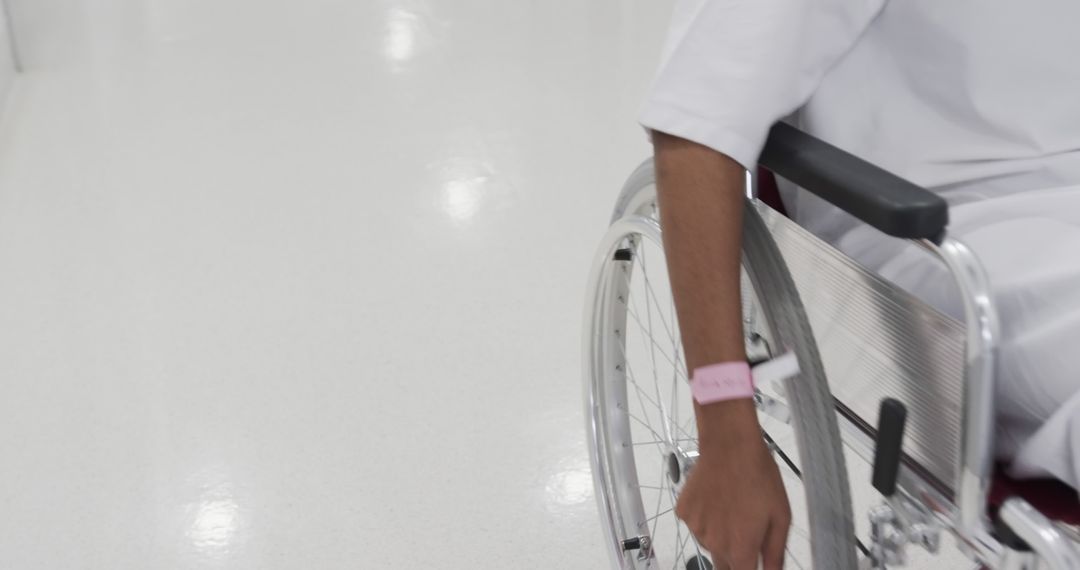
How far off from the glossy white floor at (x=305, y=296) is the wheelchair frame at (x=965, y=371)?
2.74 feet

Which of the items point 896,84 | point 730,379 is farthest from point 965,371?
point 896,84

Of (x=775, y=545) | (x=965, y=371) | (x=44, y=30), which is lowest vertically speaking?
(x=44, y=30)

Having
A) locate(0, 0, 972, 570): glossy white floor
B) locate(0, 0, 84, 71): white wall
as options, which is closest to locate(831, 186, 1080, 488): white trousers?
locate(0, 0, 972, 570): glossy white floor

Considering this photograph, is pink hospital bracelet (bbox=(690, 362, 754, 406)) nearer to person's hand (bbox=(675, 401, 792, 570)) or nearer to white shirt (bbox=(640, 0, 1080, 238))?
person's hand (bbox=(675, 401, 792, 570))

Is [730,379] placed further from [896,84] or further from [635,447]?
[635,447]

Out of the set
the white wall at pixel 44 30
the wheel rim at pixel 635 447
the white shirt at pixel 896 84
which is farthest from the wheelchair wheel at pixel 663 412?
the white wall at pixel 44 30

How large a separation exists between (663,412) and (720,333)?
0.43 m

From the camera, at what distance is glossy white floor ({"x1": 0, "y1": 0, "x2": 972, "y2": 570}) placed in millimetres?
1676

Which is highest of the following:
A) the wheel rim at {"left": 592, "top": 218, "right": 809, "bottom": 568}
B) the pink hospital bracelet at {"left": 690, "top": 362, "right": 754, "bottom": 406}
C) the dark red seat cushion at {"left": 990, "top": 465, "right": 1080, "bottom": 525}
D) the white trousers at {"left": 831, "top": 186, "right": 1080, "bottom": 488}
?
the white trousers at {"left": 831, "top": 186, "right": 1080, "bottom": 488}

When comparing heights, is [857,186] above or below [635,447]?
above

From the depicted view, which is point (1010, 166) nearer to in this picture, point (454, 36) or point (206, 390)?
point (206, 390)

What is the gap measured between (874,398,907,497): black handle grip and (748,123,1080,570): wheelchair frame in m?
0.04

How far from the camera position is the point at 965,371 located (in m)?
0.78

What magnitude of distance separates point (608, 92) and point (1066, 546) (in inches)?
101
